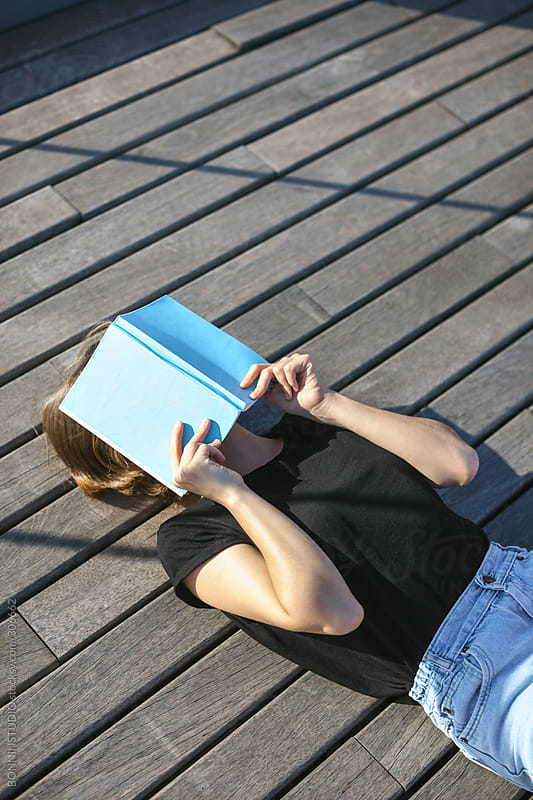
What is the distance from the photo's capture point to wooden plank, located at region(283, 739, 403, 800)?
136 centimetres

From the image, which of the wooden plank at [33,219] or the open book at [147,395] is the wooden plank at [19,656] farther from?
the wooden plank at [33,219]


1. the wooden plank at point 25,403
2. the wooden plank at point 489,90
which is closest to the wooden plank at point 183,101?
the wooden plank at point 489,90

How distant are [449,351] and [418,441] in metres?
0.50

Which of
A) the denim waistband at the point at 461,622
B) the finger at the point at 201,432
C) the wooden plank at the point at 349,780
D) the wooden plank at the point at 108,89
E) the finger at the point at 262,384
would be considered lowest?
the wooden plank at the point at 349,780

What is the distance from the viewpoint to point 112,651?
4.73ft


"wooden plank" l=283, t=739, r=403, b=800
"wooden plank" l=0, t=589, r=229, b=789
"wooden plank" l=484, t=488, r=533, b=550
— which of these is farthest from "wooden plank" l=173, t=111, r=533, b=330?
"wooden plank" l=283, t=739, r=403, b=800

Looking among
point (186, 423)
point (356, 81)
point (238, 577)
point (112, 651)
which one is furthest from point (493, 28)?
point (112, 651)

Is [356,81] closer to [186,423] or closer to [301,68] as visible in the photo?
[301,68]

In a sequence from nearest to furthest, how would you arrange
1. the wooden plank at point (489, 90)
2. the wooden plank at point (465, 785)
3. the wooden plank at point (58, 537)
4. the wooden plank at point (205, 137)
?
the wooden plank at point (465, 785) < the wooden plank at point (58, 537) < the wooden plank at point (205, 137) < the wooden plank at point (489, 90)

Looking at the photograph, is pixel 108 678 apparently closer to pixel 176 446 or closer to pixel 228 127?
pixel 176 446

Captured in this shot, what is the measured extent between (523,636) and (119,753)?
30.4 inches

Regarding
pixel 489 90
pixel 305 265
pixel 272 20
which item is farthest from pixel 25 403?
pixel 489 90

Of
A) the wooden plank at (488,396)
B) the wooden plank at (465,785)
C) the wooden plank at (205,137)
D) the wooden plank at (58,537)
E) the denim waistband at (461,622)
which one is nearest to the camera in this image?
the denim waistband at (461,622)

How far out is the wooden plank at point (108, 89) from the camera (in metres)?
2.06
